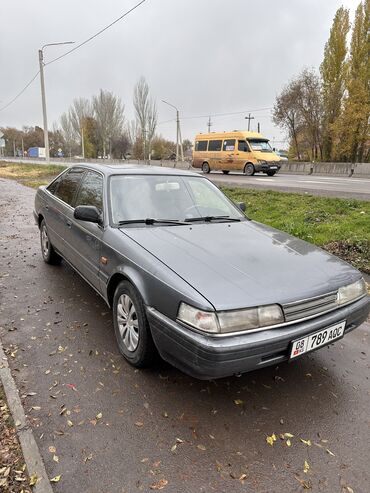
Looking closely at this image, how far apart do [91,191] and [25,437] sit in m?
2.49

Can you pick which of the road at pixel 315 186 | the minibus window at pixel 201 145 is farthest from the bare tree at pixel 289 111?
the road at pixel 315 186

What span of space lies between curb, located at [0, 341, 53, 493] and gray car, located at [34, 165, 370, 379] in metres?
0.87

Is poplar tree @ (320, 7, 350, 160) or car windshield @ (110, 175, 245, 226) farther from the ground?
poplar tree @ (320, 7, 350, 160)

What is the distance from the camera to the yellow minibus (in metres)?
20.8

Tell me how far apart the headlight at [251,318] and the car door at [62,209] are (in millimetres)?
2618

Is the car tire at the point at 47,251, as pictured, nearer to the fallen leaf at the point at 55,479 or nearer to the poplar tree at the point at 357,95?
the fallen leaf at the point at 55,479

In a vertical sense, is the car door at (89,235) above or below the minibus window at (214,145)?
below

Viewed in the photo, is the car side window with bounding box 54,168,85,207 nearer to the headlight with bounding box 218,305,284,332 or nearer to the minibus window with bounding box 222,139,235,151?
the headlight with bounding box 218,305,284,332

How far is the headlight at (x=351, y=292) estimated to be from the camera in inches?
109

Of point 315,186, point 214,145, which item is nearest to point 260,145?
point 214,145

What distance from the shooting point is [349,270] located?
3004 mm

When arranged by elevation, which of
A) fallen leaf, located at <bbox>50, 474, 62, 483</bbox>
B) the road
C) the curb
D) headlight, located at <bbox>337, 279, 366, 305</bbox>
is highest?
the road

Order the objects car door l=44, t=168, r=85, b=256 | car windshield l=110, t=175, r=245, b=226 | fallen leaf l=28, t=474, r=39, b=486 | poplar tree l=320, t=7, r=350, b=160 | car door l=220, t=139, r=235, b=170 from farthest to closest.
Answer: poplar tree l=320, t=7, r=350, b=160
car door l=220, t=139, r=235, b=170
car door l=44, t=168, r=85, b=256
car windshield l=110, t=175, r=245, b=226
fallen leaf l=28, t=474, r=39, b=486

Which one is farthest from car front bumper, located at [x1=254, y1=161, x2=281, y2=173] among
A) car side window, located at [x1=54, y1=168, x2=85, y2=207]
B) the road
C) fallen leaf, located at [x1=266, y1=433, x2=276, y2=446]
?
fallen leaf, located at [x1=266, y1=433, x2=276, y2=446]
